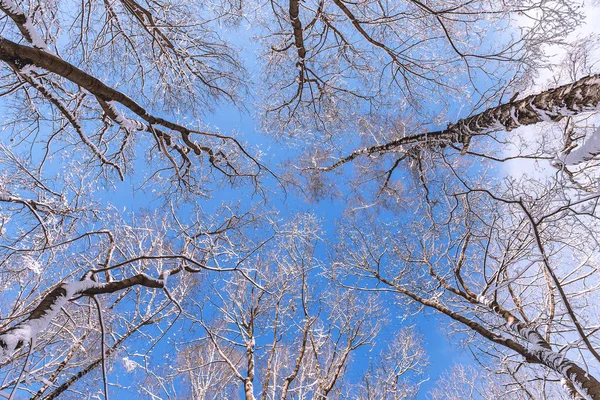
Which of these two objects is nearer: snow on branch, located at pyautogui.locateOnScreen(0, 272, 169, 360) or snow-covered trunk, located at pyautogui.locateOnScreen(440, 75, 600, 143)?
snow on branch, located at pyautogui.locateOnScreen(0, 272, 169, 360)

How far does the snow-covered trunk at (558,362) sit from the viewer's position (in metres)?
3.12

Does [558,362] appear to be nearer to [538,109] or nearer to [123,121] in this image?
[538,109]

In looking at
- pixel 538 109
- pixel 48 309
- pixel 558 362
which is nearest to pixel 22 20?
pixel 48 309

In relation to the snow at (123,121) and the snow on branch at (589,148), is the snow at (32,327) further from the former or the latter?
the snow on branch at (589,148)

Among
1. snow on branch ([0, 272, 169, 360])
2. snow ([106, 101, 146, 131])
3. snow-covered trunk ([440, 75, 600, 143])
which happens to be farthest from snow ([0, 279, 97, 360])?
snow-covered trunk ([440, 75, 600, 143])

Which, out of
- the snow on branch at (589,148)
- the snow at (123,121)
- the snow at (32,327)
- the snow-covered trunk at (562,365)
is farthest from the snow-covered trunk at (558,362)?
the snow at (123,121)

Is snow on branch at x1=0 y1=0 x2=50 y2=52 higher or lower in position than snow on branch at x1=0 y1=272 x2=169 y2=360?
higher

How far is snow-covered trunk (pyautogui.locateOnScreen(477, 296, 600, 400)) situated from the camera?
123 inches

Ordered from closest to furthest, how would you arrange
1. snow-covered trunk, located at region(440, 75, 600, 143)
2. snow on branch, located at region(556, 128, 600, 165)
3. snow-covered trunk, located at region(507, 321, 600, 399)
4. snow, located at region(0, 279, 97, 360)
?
snow, located at region(0, 279, 97, 360) < snow on branch, located at region(556, 128, 600, 165) < snow-covered trunk, located at region(440, 75, 600, 143) < snow-covered trunk, located at region(507, 321, 600, 399)

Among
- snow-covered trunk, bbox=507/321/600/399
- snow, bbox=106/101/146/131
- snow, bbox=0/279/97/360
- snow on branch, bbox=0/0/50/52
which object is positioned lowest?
snow-covered trunk, bbox=507/321/600/399

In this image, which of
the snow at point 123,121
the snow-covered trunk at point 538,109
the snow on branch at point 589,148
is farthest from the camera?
the snow at point 123,121

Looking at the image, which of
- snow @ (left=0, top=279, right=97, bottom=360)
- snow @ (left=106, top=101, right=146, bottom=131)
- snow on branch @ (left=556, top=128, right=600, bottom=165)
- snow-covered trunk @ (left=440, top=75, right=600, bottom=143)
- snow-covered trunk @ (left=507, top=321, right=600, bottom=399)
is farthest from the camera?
snow @ (left=106, top=101, right=146, bottom=131)

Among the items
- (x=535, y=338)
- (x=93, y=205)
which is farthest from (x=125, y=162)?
(x=535, y=338)

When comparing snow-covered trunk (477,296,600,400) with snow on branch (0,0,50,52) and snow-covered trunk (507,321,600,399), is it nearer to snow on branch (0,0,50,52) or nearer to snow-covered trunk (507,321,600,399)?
snow-covered trunk (507,321,600,399)
